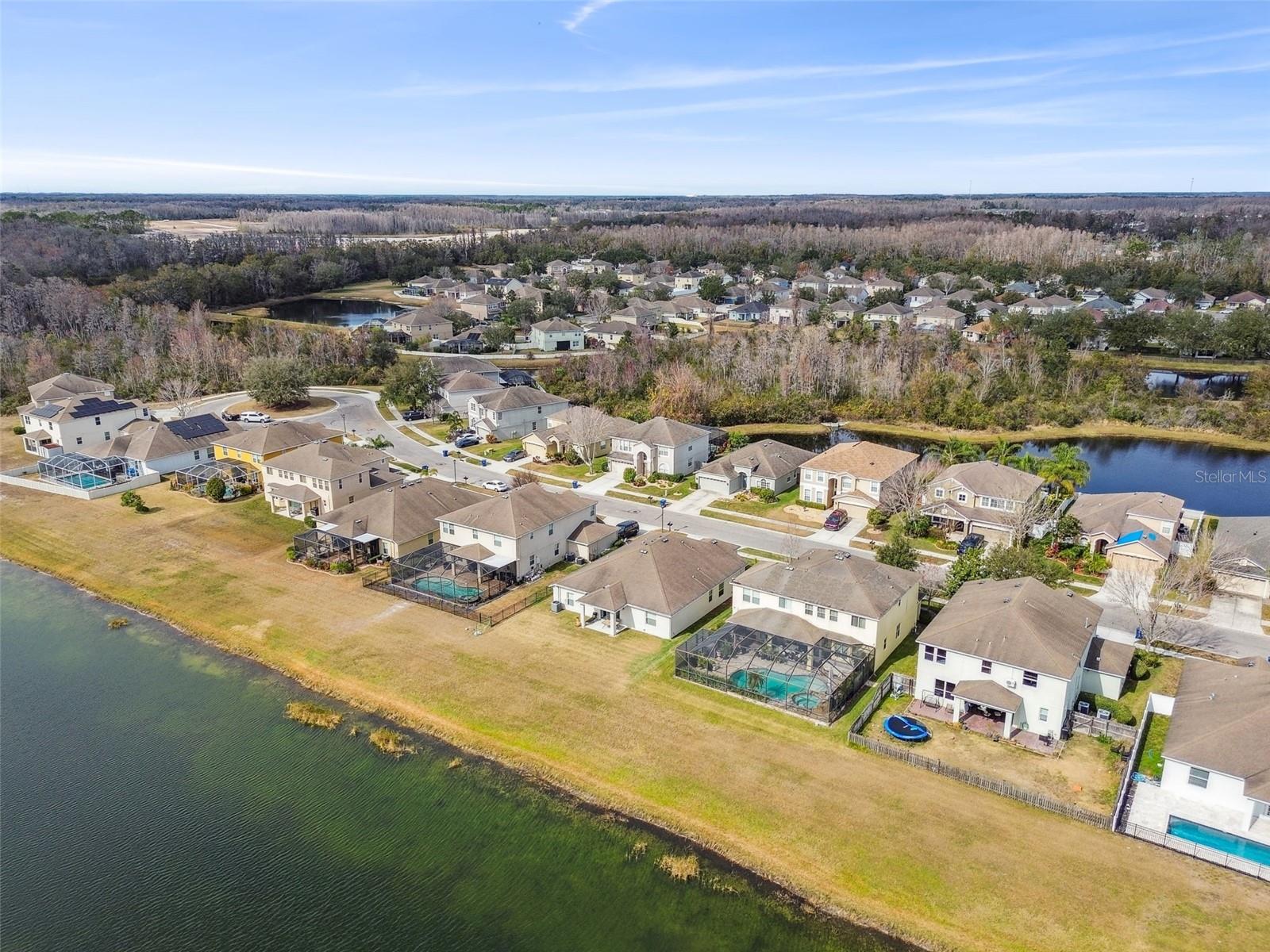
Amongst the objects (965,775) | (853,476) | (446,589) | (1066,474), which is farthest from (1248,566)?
(446,589)

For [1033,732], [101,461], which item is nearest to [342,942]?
[1033,732]

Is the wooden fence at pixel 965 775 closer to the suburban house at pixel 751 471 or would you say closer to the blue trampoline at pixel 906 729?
the blue trampoline at pixel 906 729

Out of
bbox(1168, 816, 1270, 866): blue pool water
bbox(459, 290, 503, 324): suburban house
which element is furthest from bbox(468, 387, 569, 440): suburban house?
bbox(1168, 816, 1270, 866): blue pool water

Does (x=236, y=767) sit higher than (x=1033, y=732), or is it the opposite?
(x=1033, y=732)

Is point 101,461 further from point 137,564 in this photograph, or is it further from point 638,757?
point 638,757

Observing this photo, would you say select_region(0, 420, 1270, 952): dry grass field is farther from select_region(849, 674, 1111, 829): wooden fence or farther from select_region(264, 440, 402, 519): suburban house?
select_region(264, 440, 402, 519): suburban house

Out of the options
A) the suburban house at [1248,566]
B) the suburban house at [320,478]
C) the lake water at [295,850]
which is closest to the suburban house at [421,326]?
the suburban house at [320,478]
